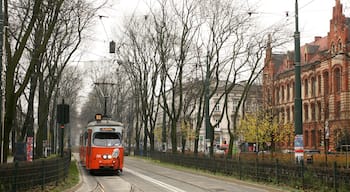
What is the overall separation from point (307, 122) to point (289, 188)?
49.9 metres

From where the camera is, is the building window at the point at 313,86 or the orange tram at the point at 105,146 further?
the building window at the point at 313,86

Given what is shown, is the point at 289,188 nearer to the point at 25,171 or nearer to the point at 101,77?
the point at 25,171

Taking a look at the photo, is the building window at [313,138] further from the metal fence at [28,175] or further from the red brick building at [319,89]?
the metal fence at [28,175]

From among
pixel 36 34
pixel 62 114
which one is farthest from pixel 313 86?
pixel 36 34

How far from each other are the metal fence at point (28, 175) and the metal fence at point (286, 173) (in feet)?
31.0

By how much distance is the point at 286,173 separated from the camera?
21000 mm

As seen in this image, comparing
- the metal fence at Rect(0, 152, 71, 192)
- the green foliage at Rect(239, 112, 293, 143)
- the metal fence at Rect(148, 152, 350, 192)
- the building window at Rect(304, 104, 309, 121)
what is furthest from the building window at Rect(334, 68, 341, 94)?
the metal fence at Rect(0, 152, 71, 192)

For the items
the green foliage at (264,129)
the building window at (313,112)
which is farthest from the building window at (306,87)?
the green foliage at (264,129)

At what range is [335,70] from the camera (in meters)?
62.0

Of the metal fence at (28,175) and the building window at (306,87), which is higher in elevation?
the building window at (306,87)

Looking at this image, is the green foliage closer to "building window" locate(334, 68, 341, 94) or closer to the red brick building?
the red brick building

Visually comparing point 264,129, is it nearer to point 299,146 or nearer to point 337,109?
point 337,109

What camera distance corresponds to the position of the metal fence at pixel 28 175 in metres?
13.4

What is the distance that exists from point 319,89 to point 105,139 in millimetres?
42666
